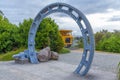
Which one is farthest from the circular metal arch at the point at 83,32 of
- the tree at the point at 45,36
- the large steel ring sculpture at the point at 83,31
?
the tree at the point at 45,36

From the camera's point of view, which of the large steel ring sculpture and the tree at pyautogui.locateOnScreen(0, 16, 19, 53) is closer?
the large steel ring sculpture

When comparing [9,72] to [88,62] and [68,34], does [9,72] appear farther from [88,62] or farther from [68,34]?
[68,34]

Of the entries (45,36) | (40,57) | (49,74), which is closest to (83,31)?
(49,74)

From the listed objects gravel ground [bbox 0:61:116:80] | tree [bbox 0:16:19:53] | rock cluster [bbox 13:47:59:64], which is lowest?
gravel ground [bbox 0:61:116:80]

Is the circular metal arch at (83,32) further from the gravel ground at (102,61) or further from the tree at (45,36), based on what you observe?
the tree at (45,36)

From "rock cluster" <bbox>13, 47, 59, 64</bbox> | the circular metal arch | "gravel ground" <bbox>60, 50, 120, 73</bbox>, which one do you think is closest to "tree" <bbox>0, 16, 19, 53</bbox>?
"gravel ground" <bbox>60, 50, 120, 73</bbox>

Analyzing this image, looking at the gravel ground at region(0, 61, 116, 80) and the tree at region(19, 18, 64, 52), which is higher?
the tree at region(19, 18, 64, 52)

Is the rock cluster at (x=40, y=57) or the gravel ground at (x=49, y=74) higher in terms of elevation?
the rock cluster at (x=40, y=57)

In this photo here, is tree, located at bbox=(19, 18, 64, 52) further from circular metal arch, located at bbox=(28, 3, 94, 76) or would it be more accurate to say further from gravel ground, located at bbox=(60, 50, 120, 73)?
circular metal arch, located at bbox=(28, 3, 94, 76)

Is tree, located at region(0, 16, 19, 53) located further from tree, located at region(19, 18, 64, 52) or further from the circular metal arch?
the circular metal arch

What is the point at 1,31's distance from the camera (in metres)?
15.8

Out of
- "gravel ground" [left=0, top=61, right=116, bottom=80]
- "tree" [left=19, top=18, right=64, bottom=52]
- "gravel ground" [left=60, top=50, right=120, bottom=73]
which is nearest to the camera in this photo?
"gravel ground" [left=0, top=61, right=116, bottom=80]

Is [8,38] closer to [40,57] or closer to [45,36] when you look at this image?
[45,36]

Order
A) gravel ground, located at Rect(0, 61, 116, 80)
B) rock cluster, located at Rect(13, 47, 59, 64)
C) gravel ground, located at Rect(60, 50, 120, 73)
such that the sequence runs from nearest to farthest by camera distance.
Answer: gravel ground, located at Rect(0, 61, 116, 80) < gravel ground, located at Rect(60, 50, 120, 73) < rock cluster, located at Rect(13, 47, 59, 64)
